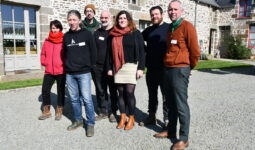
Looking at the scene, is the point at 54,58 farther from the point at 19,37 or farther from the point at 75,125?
the point at 19,37

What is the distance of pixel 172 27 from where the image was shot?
3.03 metres

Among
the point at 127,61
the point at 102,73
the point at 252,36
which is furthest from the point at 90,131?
the point at 252,36

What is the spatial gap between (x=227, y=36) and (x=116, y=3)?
13036 mm

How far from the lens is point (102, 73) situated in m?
4.12

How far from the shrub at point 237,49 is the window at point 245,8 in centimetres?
219

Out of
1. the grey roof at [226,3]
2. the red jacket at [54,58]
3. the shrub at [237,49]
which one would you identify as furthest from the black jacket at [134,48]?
the grey roof at [226,3]

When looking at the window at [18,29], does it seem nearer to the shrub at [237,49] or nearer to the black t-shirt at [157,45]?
the black t-shirt at [157,45]

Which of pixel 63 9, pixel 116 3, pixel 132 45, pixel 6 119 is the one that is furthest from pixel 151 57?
pixel 116 3

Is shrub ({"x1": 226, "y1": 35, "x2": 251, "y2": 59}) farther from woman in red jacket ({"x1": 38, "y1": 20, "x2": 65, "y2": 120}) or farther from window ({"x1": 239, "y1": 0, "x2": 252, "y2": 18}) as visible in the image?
woman in red jacket ({"x1": 38, "y1": 20, "x2": 65, "y2": 120})

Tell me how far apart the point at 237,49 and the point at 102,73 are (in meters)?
17.5

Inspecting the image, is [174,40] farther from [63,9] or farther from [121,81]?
[63,9]

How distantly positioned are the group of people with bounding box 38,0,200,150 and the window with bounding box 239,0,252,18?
1856cm

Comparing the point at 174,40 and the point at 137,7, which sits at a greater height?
the point at 137,7

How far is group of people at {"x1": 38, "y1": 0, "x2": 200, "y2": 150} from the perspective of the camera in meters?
2.95
